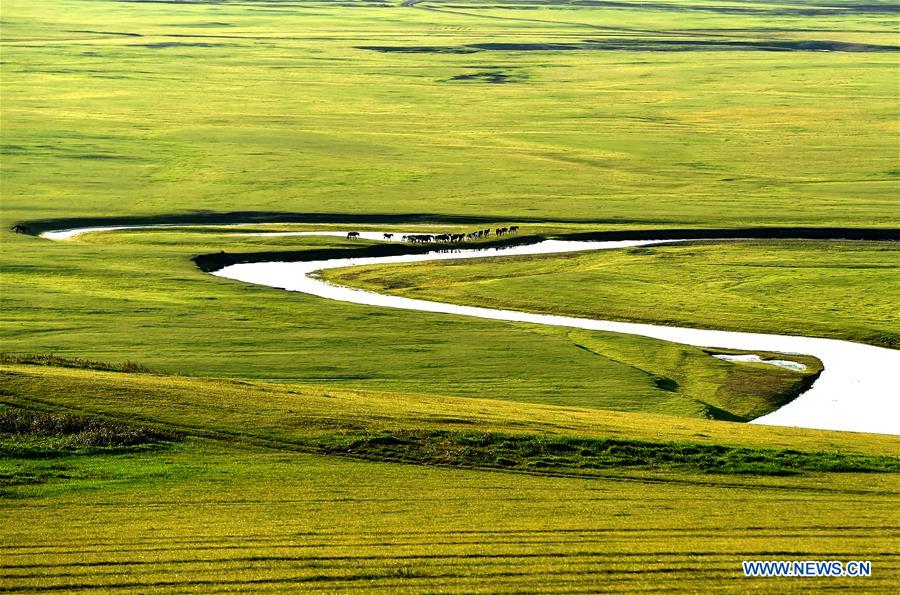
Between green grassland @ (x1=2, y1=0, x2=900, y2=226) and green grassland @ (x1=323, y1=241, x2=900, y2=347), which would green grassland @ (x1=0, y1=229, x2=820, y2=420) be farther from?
green grassland @ (x1=2, y1=0, x2=900, y2=226)

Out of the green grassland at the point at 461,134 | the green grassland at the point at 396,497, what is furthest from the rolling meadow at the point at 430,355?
the green grassland at the point at 461,134

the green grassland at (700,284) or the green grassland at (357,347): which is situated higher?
the green grassland at (700,284)

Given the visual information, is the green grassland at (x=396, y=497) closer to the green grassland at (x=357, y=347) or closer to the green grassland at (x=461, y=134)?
the green grassland at (x=357, y=347)

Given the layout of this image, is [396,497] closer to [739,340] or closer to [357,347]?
[357,347]

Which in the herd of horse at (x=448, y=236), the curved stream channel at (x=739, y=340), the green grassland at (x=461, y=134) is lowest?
the curved stream channel at (x=739, y=340)

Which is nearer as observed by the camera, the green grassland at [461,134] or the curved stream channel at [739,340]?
the curved stream channel at [739,340]

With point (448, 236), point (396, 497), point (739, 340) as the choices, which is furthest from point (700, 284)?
point (396, 497)

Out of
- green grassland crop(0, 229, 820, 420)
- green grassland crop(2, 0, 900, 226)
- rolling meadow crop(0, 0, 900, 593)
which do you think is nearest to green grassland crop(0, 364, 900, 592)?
rolling meadow crop(0, 0, 900, 593)
